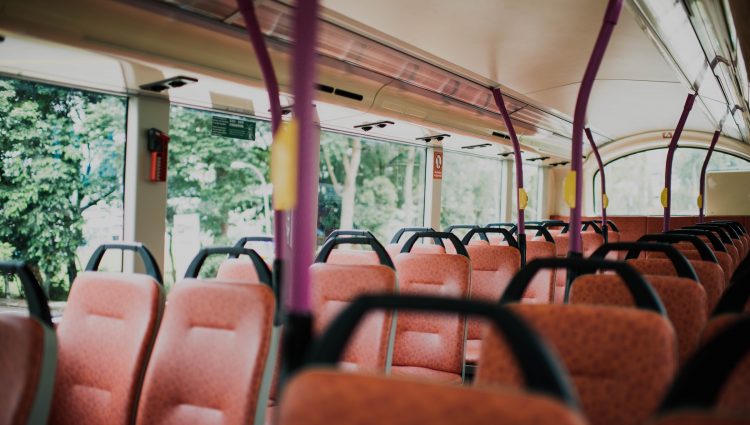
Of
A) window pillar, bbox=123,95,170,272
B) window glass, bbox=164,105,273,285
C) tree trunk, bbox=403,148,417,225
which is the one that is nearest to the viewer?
window pillar, bbox=123,95,170,272

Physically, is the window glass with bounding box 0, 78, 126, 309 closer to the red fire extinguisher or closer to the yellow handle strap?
the red fire extinguisher

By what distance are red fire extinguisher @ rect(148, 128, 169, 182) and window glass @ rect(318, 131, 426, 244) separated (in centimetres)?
220

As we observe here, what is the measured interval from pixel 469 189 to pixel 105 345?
8.28 meters

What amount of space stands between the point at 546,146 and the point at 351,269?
26.5ft

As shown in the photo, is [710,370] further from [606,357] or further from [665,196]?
[665,196]

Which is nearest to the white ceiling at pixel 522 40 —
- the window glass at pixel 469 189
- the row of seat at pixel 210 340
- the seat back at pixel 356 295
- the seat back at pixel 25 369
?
the seat back at pixel 356 295

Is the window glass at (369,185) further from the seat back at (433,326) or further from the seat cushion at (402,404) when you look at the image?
the seat cushion at (402,404)

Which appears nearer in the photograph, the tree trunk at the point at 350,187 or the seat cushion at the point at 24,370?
the seat cushion at the point at 24,370

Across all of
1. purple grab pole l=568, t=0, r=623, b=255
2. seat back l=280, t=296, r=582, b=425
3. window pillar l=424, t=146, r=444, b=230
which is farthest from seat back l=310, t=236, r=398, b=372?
window pillar l=424, t=146, r=444, b=230

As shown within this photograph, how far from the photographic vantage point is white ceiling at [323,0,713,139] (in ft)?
13.0

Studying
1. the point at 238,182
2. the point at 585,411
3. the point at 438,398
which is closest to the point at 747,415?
the point at 438,398

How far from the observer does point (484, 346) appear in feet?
4.30

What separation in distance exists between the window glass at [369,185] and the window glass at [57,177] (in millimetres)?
A: 2521

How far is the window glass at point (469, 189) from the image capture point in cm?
905
